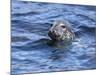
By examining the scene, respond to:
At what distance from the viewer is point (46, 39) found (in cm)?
240

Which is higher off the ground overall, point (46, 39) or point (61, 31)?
point (61, 31)

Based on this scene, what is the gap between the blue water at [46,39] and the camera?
2.28 meters

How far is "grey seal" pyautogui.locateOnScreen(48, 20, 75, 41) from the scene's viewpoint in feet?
8.00

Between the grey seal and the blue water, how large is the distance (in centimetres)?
5

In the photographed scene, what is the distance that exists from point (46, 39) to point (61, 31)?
209mm

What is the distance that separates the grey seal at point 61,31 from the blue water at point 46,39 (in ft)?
0.16

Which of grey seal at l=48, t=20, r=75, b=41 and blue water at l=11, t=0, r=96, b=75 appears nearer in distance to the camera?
blue water at l=11, t=0, r=96, b=75

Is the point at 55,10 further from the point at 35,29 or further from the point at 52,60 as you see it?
the point at 52,60

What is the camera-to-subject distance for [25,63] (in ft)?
7.55

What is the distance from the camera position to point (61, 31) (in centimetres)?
247

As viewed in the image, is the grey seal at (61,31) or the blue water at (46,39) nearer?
the blue water at (46,39)

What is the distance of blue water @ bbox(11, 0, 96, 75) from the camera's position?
7.48ft

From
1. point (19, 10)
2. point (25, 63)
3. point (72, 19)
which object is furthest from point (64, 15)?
point (25, 63)
